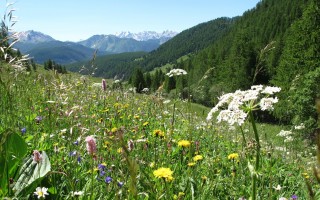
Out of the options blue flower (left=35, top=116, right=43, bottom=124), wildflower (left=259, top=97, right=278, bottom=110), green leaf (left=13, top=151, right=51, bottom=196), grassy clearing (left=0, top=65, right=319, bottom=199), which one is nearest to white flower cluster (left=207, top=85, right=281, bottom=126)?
wildflower (left=259, top=97, right=278, bottom=110)

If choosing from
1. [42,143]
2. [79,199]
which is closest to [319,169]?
[79,199]

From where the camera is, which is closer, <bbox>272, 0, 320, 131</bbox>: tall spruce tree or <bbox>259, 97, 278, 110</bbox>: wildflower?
<bbox>259, 97, 278, 110</bbox>: wildflower

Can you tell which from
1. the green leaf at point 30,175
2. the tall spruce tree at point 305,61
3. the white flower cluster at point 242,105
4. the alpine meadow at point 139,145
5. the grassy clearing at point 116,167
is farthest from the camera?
the tall spruce tree at point 305,61

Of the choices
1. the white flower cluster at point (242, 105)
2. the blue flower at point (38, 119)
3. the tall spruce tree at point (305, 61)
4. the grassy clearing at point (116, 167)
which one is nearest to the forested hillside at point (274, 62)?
the tall spruce tree at point (305, 61)

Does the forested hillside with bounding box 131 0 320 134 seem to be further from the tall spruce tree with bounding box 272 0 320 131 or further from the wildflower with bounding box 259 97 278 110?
the wildflower with bounding box 259 97 278 110

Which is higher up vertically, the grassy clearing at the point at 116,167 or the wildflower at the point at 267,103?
the wildflower at the point at 267,103

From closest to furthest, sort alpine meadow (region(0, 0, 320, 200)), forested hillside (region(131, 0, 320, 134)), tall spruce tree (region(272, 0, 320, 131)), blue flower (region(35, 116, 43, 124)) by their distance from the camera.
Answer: alpine meadow (region(0, 0, 320, 200)), blue flower (region(35, 116, 43, 124)), forested hillside (region(131, 0, 320, 134)), tall spruce tree (region(272, 0, 320, 131))

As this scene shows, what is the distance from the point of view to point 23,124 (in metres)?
4.87

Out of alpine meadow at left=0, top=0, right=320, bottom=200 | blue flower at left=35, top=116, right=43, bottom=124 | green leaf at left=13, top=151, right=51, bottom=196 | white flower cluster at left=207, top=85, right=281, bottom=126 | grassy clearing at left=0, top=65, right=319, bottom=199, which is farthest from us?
blue flower at left=35, top=116, right=43, bottom=124

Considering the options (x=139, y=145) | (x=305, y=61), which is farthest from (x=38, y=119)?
(x=305, y=61)

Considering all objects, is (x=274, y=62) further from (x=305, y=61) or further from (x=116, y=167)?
(x=116, y=167)

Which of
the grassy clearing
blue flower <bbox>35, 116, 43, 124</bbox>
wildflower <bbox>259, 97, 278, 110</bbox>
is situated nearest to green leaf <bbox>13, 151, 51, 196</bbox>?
the grassy clearing

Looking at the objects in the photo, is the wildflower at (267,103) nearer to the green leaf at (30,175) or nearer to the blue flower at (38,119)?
the green leaf at (30,175)

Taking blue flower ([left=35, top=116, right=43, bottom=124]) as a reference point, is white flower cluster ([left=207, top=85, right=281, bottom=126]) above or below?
above
